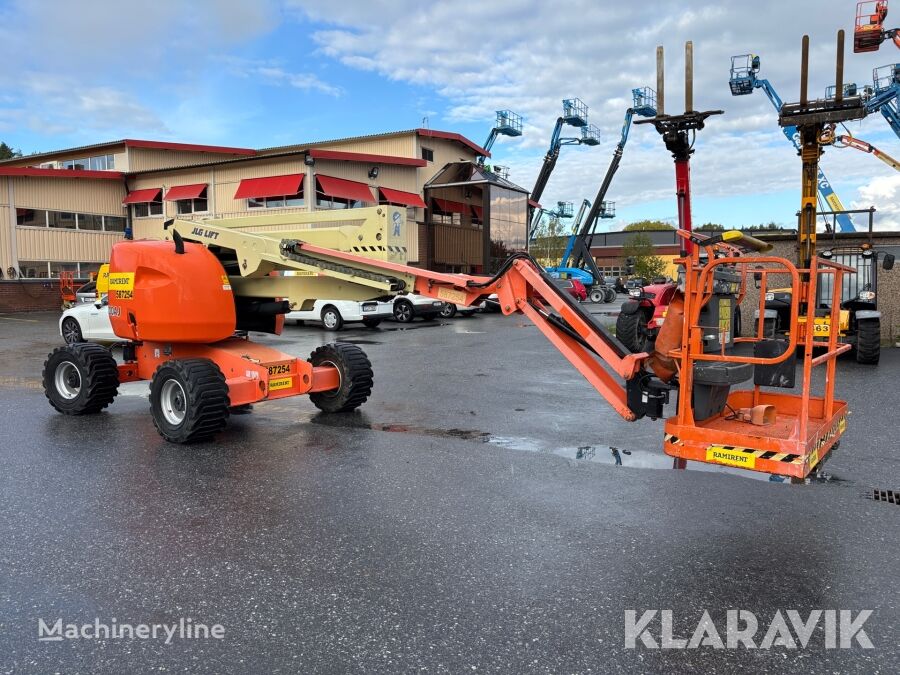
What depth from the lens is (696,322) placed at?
4402mm

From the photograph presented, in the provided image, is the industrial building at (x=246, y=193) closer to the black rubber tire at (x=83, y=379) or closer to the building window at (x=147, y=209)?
the building window at (x=147, y=209)

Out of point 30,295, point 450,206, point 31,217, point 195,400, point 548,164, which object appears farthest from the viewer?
point 548,164

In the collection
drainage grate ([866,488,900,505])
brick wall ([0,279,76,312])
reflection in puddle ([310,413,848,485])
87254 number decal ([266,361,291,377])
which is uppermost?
brick wall ([0,279,76,312])

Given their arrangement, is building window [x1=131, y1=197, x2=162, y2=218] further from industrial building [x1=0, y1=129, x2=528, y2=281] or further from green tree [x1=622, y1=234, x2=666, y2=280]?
green tree [x1=622, y1=234, x2=666, y2=280]

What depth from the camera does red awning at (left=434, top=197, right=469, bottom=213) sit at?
3070 centimetres

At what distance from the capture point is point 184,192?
28.1m

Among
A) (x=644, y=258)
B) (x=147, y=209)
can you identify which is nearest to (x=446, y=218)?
(x=147, y=209)

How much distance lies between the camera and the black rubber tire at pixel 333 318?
20875mm

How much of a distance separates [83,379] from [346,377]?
3.16 meters

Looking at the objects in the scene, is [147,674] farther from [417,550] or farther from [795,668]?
[795,668]

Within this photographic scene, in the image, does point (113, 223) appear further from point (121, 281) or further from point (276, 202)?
point (121, 281)

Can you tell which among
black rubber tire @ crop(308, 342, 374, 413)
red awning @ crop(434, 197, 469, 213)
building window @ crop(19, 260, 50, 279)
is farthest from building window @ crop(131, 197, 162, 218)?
black rubber tire @ crop(308, 342, 374, 413)

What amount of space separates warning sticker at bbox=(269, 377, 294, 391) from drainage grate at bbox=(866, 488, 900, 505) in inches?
223

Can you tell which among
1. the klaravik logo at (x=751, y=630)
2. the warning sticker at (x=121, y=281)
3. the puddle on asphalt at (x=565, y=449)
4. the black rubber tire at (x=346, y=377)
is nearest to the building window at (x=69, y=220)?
the warning sticker at (x=121, y=281)
